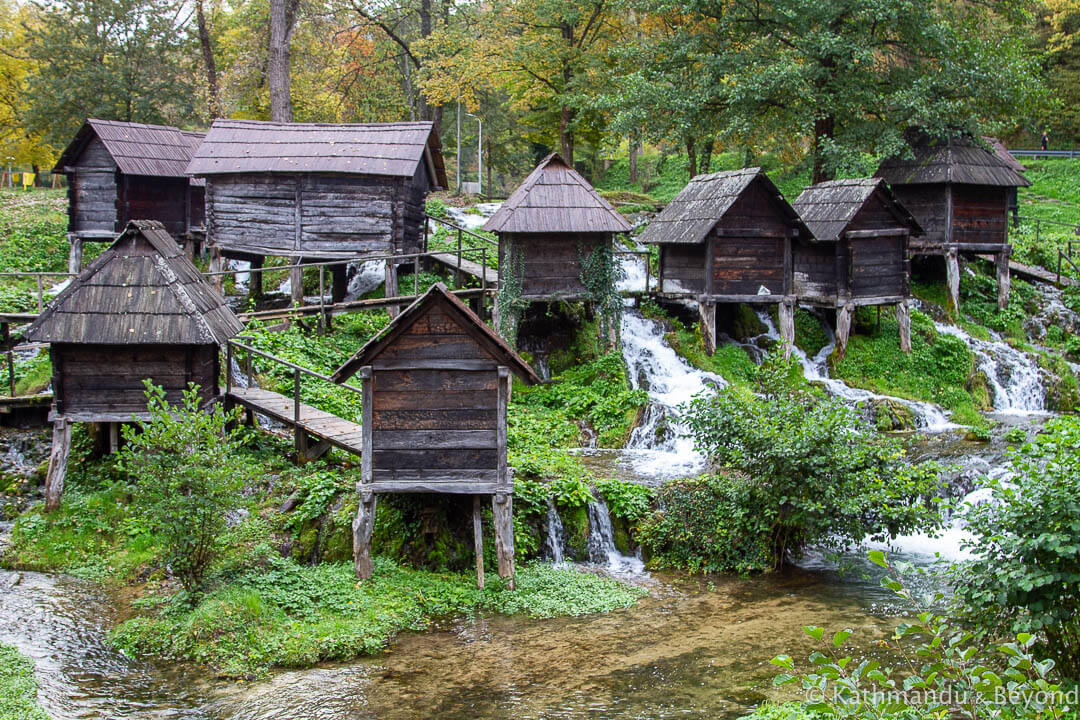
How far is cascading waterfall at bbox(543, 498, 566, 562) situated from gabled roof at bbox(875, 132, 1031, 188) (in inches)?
669

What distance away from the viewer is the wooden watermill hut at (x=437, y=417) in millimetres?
11938

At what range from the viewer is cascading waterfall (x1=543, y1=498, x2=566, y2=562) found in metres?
13.2

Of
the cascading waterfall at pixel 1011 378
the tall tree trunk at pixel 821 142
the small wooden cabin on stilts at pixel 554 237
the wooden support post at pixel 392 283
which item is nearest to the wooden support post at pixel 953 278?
the cascading waterfall at pixel 1011 378

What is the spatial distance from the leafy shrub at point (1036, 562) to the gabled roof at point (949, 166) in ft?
63.2

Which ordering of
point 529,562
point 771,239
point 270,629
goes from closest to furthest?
point 270,629 < point 529,562 < point 771,239

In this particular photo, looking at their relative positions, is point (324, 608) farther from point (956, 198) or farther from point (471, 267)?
point (956, 198)

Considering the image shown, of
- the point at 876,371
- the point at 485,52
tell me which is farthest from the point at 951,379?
the point at 485,52

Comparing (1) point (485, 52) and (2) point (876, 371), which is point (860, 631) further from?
(1) point (485, 52)

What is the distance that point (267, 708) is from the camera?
28.8ft

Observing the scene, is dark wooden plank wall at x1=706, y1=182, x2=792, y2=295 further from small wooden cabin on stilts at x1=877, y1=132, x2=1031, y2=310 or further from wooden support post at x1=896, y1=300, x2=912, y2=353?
small wooden cabin on stilts at x1=877, y1=132, x2=1031, y2=310

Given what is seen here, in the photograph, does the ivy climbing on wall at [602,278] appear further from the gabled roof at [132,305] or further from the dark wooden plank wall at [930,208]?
the dark wooden plank wall at [930,208]

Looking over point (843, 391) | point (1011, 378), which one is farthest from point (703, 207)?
point (1011, 378)

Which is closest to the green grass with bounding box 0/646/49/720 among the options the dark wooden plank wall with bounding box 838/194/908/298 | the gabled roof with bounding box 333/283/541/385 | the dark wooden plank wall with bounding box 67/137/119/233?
the gabled roof with bounding box 333/283/541/385

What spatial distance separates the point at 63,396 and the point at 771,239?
15024 mm
